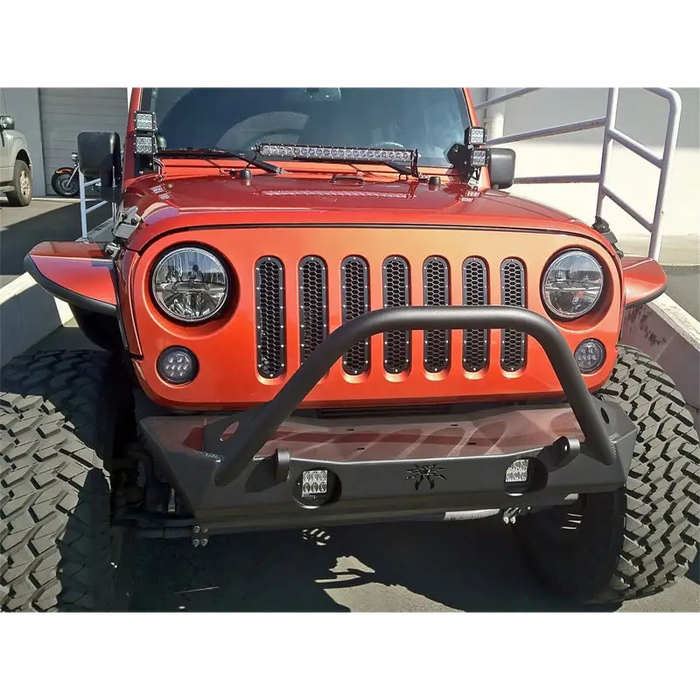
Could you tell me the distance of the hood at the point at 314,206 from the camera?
1950 millimetres

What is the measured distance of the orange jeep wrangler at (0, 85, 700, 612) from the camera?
70.7 inches

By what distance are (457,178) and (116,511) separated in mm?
2100

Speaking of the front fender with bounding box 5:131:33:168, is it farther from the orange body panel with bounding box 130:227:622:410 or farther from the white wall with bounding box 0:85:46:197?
the orange body panel with bounding box 130:227:622:410

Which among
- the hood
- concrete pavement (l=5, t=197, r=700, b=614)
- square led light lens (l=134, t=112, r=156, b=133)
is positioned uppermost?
square led light lens (l=134, t=112, r=156, b=133)

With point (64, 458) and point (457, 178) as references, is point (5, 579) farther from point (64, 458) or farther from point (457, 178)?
point (457, 178)

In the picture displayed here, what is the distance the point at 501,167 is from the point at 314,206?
→ 155cm

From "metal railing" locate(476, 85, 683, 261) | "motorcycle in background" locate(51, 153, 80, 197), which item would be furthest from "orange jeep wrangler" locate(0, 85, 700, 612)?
"motorcycle in background" locate(51, 153, 80, 197)

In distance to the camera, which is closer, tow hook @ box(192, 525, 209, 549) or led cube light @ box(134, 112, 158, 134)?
tow hook @ box(192, 525, 209, 549)

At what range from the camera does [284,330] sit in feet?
6.31

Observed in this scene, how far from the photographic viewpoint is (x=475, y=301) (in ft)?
6.70

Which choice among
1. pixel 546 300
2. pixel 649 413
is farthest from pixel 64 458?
pixel 649 413

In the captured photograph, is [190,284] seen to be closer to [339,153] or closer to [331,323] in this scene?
[331,323]

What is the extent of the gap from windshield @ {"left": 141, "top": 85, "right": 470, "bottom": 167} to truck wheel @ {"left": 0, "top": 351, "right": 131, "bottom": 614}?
1.42 metres

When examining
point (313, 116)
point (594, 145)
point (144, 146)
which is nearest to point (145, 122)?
point (144, 146)
